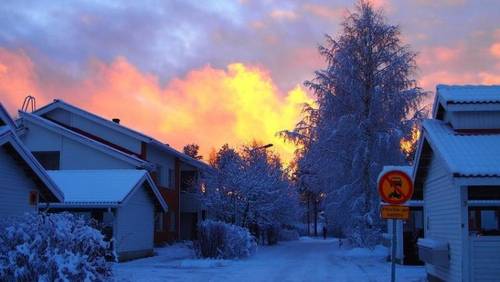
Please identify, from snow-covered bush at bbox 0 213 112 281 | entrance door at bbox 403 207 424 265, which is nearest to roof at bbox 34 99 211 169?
entrance door at bbox 403 207 424 265

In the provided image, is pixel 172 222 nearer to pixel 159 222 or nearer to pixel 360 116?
pixel 159 222

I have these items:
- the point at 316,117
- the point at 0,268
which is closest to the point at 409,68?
the point at 316,117

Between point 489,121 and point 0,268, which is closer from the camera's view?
point 0,268

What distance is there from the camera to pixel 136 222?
30.4 m

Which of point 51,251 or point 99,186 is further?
point 99,186

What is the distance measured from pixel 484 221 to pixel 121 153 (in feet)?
76.1

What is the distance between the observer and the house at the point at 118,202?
2797 cm

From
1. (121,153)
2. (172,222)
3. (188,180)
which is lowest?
(172,222)

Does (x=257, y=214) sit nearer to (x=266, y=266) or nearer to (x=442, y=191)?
(x=266, y=266)

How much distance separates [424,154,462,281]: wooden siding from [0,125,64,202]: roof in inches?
412

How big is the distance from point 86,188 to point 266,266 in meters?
9.04

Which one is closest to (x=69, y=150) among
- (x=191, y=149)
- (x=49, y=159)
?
(x=49, y=159)

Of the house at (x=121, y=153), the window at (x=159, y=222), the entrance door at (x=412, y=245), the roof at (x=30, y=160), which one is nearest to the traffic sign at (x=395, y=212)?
the roof at (x=30, y=160)

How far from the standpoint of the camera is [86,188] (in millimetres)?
29297
